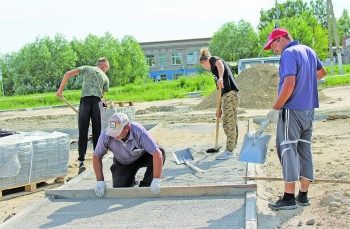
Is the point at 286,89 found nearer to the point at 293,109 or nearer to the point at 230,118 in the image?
the point at 293,109

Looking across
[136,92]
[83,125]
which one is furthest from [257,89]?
[136,92]

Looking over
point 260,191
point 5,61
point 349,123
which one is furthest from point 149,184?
point 5,61

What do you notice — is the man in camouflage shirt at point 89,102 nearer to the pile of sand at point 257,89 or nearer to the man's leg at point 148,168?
the man's leg at point 148,168

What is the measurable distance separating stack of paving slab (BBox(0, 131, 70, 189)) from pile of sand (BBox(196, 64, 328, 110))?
11352 mm

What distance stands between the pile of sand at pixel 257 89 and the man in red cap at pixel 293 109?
41.0ft

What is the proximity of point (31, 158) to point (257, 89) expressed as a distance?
1271cm

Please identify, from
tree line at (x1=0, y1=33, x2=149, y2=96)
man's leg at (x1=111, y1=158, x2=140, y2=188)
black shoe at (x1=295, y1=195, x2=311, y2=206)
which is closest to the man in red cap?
black shoe at (x1=295, y1=195, x2=311, y2=206)

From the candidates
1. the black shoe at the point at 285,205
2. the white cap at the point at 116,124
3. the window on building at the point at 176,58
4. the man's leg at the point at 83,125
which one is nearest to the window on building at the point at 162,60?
the window on building at the point at 176,58

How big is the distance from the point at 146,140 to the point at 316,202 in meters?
1.83

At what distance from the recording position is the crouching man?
478 cm

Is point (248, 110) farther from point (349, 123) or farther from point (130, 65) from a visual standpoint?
point (130, 65)

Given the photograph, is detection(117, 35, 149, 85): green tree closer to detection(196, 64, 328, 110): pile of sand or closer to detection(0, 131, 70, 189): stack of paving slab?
detection(196, 64, 328, 110): pile of sand

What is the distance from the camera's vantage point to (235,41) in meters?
48.9

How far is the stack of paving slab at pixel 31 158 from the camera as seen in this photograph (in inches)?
236
